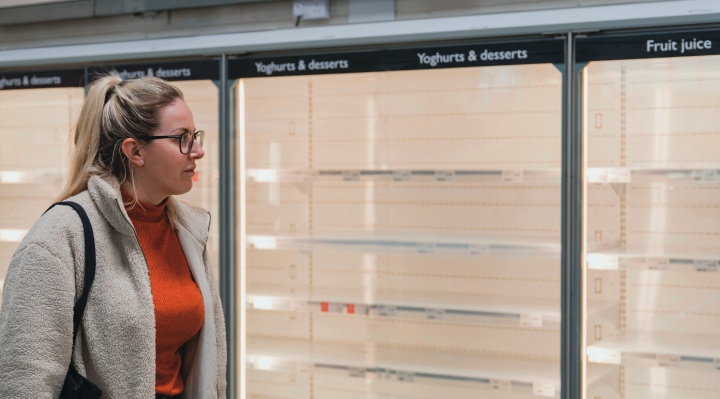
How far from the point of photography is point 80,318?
1.63m

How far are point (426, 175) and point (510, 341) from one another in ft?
2.77

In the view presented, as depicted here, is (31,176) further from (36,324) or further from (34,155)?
(36,324)

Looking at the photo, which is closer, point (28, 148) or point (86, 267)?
point (86, 267)

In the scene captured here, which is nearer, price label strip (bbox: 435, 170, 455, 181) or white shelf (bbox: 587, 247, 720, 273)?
white shelf (bbox: 587, 247, 720, 273)

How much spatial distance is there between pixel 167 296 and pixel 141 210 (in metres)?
0.20

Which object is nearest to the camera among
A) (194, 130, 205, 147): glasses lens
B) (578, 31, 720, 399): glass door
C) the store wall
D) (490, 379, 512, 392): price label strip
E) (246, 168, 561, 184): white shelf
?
(194, 130, 205, 147): glasses lens

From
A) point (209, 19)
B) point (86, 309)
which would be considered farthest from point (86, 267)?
point (209, 19)

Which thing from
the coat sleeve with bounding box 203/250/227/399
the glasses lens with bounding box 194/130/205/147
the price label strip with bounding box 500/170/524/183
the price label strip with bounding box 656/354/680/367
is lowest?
the price label strip with bounding box 656/354/680/367

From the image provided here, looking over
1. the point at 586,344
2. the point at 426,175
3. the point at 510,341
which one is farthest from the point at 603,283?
the point at 426,175

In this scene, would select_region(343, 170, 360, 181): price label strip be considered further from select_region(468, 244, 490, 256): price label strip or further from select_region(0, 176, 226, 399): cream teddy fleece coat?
select_region(0, 176, 226, 399): cream teddy fleece coat

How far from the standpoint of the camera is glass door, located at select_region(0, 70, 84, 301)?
13.3 ft

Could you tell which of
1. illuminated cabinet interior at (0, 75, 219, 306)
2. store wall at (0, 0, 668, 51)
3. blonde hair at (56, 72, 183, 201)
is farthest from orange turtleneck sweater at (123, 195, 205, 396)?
store wall at (0, 0, 668, 51)

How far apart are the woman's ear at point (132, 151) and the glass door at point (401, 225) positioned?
5.36ft

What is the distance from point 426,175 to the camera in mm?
3336
